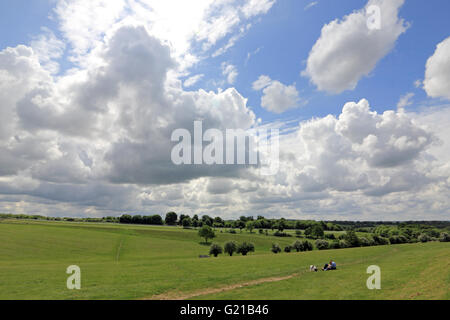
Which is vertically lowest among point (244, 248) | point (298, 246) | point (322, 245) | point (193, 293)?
point (298, 246)

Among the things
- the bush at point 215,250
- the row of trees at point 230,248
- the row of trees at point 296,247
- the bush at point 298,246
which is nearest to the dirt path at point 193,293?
the bush at point 215,250

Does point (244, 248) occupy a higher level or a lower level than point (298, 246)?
higher

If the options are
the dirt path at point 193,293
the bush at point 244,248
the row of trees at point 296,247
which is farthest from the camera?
the row of trees at point 296,247

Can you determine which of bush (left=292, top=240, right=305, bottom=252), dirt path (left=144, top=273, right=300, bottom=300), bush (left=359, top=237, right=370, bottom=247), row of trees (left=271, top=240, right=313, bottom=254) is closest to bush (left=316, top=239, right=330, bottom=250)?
row of trees (left=271, top=240, right=313, bottom=254)

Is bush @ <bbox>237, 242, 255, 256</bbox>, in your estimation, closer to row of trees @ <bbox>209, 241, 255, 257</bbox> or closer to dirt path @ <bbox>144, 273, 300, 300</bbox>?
row of trees @ <bbox>209, 241, 255, 257</bbox>

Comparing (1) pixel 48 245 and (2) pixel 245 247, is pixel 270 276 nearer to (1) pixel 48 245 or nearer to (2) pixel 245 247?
(2) pixel 245 247

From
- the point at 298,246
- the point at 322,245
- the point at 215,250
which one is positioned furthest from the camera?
the point at 298,246

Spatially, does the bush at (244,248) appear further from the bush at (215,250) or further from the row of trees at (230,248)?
the bush at (215,250)

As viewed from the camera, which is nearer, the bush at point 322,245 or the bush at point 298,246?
the bush at point 322,245

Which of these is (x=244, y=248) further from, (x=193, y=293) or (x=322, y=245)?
(x=193, y=293)

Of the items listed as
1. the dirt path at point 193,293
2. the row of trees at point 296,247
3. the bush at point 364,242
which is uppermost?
the dirt path at point 193,293

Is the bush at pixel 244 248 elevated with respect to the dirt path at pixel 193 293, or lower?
lower

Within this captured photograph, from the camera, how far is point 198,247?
119375mm

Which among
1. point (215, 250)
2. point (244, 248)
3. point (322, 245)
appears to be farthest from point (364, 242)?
point (215, 250)
